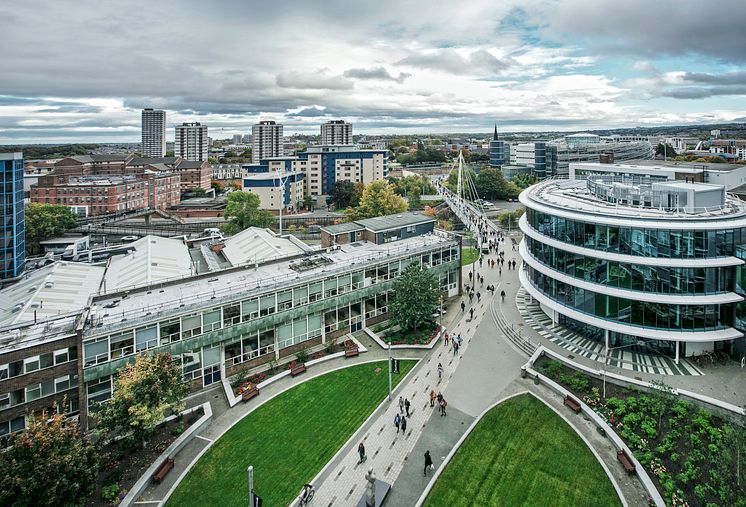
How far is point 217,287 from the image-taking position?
3419 centimetres

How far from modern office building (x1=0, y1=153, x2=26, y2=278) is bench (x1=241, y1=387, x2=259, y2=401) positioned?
162 feet

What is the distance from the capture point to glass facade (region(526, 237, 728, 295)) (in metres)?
→ 31.1

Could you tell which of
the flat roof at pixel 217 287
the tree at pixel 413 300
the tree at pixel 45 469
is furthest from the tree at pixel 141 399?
the tree at pixel 413 300

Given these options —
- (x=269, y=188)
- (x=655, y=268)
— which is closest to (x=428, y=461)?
(x=655, y=268)

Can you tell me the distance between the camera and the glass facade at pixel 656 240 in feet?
101

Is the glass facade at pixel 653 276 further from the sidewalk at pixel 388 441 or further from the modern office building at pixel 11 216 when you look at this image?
the modern office building at pixel 11 216

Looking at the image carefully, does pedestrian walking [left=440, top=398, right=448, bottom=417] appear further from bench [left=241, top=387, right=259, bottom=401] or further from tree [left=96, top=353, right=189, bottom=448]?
tree [left=96, top=353, right=189, bottom=448]

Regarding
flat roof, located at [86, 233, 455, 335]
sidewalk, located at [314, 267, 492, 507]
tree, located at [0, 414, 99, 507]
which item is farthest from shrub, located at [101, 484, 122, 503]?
sidewalk, located at [314, 267, 492, 507]

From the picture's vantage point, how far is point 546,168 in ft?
472

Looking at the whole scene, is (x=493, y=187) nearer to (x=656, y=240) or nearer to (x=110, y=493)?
(x=656, y=240)

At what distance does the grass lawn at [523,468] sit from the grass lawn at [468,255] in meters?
35.5

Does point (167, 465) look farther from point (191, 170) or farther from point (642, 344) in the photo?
point (191, 170)

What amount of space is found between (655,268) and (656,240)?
6.84ft

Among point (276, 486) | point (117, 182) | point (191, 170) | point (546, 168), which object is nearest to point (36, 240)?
point (117, 182)
